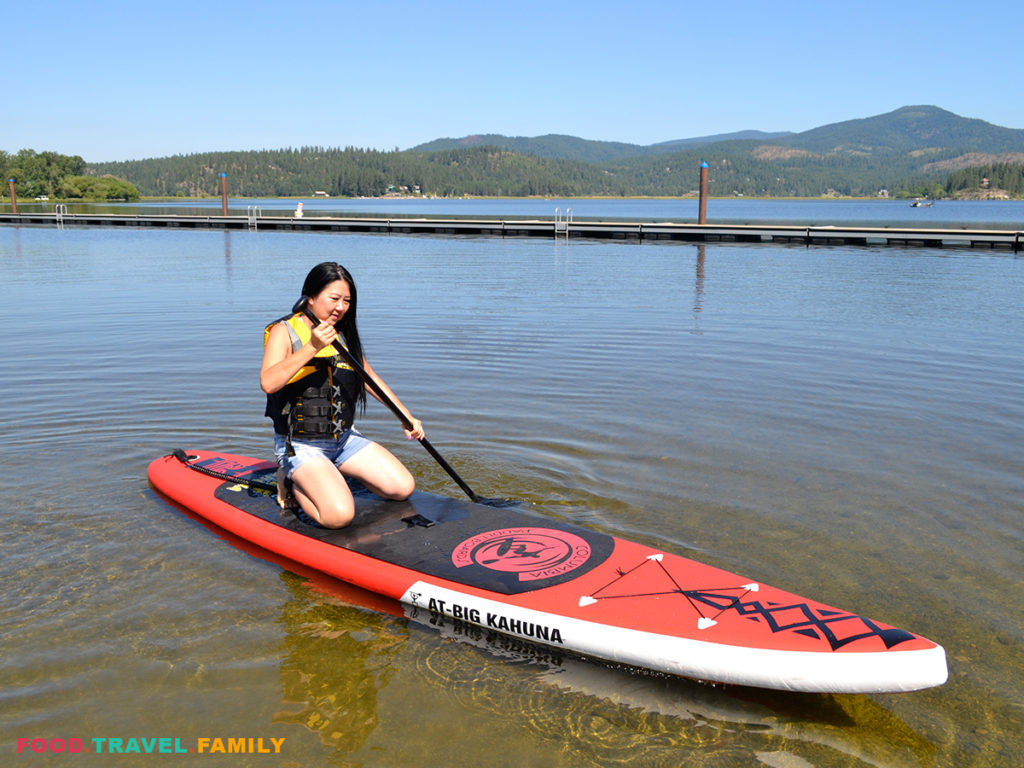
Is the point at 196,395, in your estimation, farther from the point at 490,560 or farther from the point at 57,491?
the point at 490,560

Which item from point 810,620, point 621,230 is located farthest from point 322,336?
point 621,230

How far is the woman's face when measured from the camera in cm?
494

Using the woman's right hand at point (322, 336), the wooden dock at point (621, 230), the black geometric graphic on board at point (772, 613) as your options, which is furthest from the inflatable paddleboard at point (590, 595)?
the wooden dock at point (621, 230)

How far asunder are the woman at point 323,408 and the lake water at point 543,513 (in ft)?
2.06

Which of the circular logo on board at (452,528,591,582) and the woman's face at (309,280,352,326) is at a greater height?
the woman's face at (309,280,352,326)

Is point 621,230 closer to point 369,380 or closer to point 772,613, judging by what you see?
point 369,380

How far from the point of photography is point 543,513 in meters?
6.10

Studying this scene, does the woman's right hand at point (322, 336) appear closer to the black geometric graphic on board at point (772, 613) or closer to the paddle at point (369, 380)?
the paddle at point (369, 380)

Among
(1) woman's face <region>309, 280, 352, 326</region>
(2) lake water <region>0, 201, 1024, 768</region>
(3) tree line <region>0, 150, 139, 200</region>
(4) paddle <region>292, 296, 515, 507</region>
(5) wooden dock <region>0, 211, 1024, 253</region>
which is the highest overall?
(3) tree line <region>0, 150, 139, 200</region>

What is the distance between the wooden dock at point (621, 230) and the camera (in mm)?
36281

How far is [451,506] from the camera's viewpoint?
553 cm

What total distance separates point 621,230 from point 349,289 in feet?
133

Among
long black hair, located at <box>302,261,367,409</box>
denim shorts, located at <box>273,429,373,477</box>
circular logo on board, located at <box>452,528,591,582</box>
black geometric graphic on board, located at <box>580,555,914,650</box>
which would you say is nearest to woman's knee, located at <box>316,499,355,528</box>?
denim shorts, located at <box>273,429,373,477</box>

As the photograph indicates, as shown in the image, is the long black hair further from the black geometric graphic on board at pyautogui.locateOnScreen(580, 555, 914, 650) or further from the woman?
the black geometric graphic on board at pyautogui.locateOnScreen(580, 555, 914, 650)
